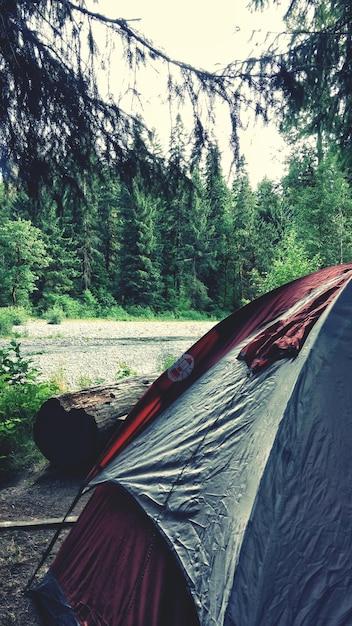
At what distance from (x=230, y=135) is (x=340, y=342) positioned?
250 centimetres

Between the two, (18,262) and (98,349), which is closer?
(98,349)

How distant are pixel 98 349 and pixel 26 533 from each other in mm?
→ 12353

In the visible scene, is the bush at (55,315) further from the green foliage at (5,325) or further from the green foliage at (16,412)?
the green foliage at (16,412)

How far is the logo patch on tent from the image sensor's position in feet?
8.36

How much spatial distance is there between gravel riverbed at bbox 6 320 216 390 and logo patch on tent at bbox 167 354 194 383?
480 centimetres

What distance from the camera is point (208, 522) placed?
1681 millimetres

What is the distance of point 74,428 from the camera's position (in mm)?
4094

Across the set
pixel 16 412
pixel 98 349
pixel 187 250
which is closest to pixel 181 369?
pixel 16 412

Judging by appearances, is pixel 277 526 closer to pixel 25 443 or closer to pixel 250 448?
pixel 250 448

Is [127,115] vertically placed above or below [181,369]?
above

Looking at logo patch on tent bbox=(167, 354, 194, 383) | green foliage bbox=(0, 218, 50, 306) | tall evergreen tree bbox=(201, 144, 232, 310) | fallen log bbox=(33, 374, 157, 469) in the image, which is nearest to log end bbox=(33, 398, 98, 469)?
fallen log bbox=(33, 374, 157, 469)

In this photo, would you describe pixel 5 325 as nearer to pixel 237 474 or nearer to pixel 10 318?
pixel 10 318

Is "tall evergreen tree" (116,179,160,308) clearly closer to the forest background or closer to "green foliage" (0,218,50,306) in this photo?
"green foliage" (0,218,50,306)

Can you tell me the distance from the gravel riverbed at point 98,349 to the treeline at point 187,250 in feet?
14.3
